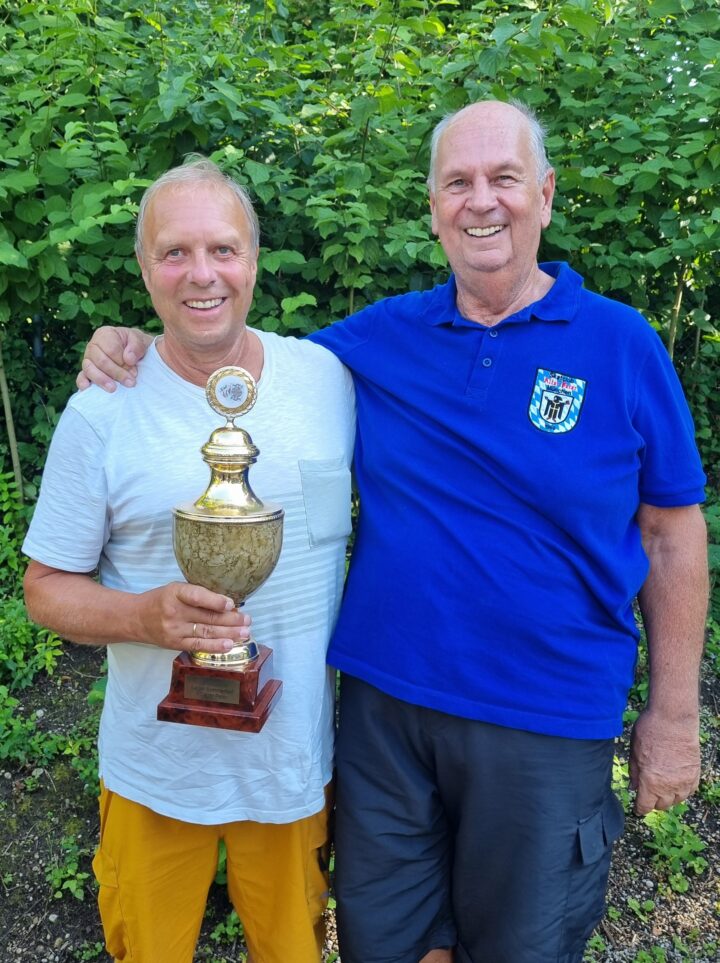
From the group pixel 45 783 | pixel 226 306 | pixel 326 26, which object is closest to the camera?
pixel 226 306

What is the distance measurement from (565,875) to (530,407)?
112 cm

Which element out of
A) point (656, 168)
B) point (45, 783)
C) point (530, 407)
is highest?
point (656, 168)

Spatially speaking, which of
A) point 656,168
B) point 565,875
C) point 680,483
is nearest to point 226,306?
point 680,483

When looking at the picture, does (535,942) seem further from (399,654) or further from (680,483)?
(680,483)

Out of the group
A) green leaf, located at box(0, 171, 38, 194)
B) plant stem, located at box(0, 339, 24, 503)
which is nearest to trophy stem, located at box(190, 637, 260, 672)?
green leaf, located at box(0, 171, 38, 194)

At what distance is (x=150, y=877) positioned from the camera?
1946 mm

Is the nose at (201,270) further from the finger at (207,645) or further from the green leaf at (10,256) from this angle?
the green leaf at (10,256)

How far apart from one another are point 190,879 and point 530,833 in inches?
34.4

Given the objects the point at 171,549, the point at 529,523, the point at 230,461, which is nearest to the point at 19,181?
the point at 171,549

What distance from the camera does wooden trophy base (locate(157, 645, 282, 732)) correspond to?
1.70m

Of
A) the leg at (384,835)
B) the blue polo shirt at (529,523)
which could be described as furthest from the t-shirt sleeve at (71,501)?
the leg at (384,835)

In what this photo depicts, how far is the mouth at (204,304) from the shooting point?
1.77 m

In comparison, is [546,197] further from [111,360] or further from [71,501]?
[71,501]

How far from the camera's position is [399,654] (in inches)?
74.5
